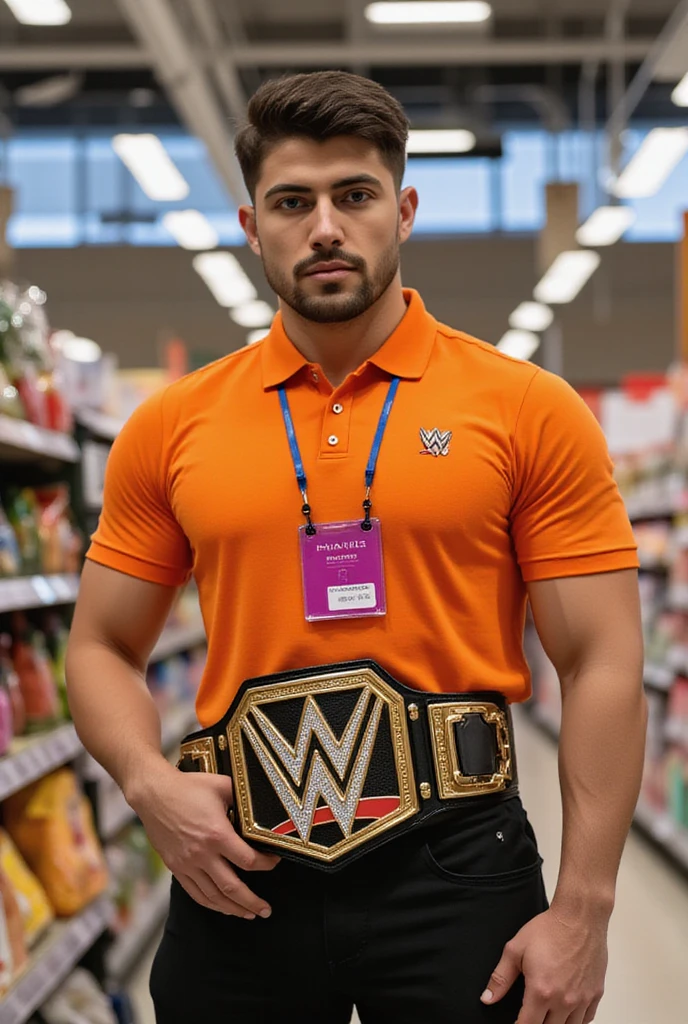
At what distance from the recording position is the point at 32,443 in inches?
128

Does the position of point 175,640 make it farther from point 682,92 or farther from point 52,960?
point 682,92

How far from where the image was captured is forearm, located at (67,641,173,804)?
5.31 feet

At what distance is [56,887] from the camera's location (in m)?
3.30

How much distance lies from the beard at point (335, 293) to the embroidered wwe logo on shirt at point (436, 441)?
19cm

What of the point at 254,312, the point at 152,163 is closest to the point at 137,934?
the point at 152,163

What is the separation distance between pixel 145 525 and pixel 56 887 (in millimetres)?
1896

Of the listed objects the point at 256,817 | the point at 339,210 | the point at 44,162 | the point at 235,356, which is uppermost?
the point at 44,162

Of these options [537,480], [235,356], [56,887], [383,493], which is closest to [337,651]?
[383,493]

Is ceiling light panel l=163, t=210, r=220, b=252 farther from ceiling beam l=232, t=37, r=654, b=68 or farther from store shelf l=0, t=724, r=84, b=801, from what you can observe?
store shelf l=0, t=724, r=84, b=801

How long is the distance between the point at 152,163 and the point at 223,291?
11.8ft

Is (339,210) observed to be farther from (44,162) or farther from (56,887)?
(44,162)

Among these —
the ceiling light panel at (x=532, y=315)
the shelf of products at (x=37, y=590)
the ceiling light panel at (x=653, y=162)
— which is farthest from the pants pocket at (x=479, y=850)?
the ceiling light panel at (x=532, y=315)

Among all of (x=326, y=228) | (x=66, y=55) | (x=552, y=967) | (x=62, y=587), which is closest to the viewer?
(x=552, y=967)

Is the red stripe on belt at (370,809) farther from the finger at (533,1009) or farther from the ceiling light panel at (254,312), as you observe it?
the ceiling light panel at (254,312)
